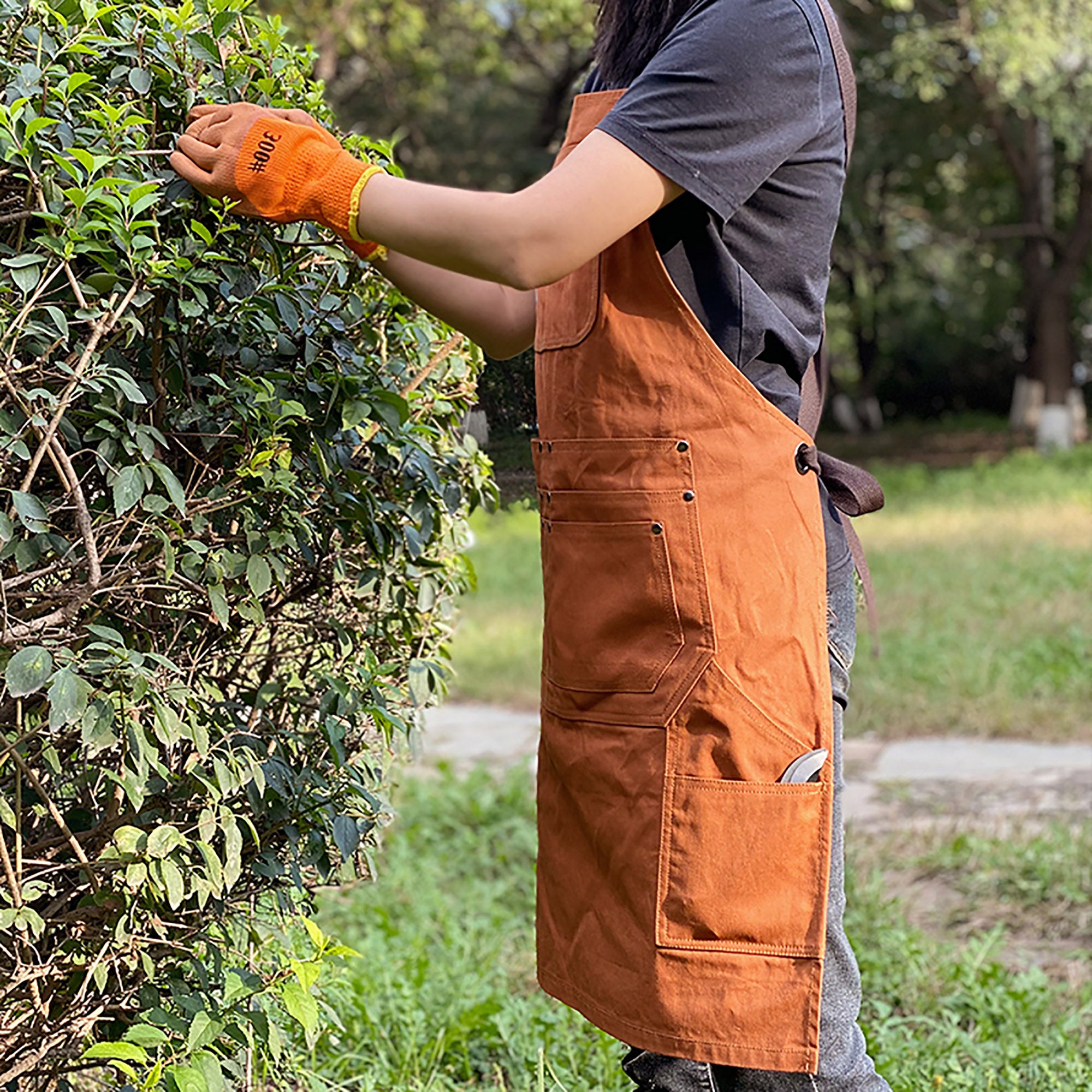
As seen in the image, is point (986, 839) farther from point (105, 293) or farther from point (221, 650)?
point (105, 293)

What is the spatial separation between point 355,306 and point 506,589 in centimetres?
682

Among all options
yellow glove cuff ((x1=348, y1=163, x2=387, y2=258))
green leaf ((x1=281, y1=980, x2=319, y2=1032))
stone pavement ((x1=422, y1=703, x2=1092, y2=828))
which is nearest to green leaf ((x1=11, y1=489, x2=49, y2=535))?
yellow glove cuff ((x1=348, y1=163, x2=387, y2=258))

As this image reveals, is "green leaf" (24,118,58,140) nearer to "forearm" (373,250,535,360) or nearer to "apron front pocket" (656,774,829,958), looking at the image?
"forearm" (373,250,535,360)

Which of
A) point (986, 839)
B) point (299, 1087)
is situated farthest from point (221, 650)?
point (986, 839)

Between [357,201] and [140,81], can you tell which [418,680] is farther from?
[140,81]

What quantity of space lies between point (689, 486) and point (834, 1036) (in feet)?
2.28

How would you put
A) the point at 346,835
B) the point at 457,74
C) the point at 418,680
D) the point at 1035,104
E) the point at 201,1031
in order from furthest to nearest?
the point at 457,74, the point at 1035,104, the point at 418,680, the point at 346,835, the point at 201,1031

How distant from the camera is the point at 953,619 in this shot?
22.4 feet

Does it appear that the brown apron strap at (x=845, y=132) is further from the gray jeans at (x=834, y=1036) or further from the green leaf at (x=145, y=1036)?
the green leaf at (x=145, y=1036)

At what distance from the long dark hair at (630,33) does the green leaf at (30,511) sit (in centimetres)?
87

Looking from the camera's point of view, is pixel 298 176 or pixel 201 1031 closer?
pixel 298 176

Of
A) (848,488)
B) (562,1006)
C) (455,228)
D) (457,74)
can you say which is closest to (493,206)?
(455,228)

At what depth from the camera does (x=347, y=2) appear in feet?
37.0

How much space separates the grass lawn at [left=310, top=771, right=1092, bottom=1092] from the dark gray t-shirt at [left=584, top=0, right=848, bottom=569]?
1192mm
